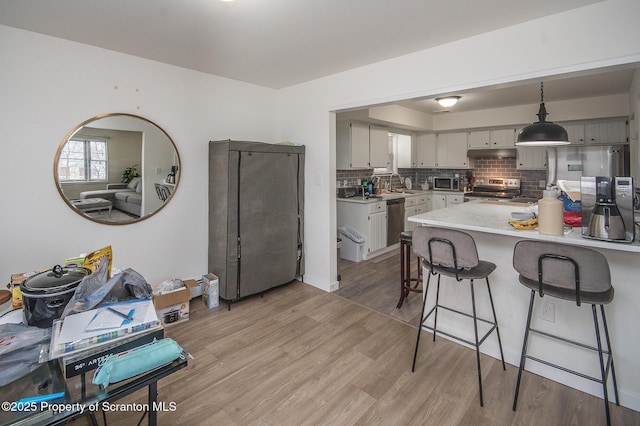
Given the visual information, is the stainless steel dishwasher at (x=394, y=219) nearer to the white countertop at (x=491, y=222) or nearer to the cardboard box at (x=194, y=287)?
the white countertop at (x=491, y=222)

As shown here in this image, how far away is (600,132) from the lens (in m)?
4.94

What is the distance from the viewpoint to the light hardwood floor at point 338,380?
1.90m

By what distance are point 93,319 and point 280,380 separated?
1388 mm

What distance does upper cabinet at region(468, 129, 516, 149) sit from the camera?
19.3 feet

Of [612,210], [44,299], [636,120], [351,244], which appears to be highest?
[636,120]

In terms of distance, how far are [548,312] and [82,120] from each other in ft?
13.2

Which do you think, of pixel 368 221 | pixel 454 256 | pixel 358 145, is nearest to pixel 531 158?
pixel 358 145

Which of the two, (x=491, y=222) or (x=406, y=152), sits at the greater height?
(x=406, y=152)

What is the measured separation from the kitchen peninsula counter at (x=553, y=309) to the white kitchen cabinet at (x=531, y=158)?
356 centimetres

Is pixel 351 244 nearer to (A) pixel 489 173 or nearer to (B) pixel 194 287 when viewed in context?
(B) pixel 194 287

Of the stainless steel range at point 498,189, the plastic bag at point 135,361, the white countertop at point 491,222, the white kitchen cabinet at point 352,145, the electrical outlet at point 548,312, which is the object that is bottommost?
the electrical outlet at point 548,312

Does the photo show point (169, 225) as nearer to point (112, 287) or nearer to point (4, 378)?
point (112, 287)

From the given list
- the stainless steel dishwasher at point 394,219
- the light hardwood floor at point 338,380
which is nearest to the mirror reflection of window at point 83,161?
the light hardwood floor at point 338,380

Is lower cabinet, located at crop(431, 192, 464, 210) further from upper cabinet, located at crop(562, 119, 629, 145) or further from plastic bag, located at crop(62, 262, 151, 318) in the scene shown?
plastic bag, located at crop(62, 262, 151, 318)
